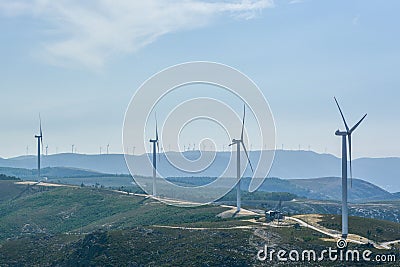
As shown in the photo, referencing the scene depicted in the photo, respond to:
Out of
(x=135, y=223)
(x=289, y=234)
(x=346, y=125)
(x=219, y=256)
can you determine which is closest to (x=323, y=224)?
(x=289, y=234)

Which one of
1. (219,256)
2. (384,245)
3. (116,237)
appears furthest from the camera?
(116,237)

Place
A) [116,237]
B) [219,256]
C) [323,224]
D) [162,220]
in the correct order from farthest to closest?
[162,220] → [323,224] → [116,237] → [219,256]

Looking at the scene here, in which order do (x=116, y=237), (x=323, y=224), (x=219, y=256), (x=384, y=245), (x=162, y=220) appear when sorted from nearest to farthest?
(x=219, y=256) < (x=384, y=245) < (x=116, y=237) < (x=323, y=224) < (x=162, y=220)

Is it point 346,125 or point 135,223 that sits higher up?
point 346,125

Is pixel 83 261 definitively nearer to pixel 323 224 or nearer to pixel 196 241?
pixel 196 241

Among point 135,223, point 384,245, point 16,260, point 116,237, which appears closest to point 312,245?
point 384,245

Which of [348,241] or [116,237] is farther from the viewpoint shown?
[116,237]

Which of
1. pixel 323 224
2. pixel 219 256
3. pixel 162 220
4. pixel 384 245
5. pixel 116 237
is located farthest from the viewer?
pixel 162 220

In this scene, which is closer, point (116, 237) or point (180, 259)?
point (180, 259)

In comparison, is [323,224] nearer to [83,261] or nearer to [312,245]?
[312,245]

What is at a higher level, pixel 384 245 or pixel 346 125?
pixel 346 125
